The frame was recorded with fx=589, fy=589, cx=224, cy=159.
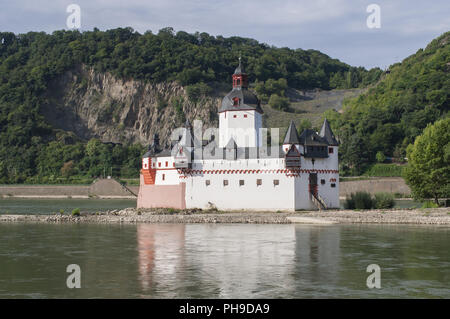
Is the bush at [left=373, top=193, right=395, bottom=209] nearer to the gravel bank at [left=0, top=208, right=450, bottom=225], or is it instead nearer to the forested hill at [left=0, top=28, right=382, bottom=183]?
the gravel bank at [left=0, top=208, right=450, bottom=225]

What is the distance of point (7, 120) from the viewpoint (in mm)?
157625

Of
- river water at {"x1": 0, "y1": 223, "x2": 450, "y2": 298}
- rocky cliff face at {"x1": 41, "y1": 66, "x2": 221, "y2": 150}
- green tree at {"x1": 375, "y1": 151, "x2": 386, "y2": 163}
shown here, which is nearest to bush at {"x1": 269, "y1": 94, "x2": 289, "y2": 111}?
rocky cliff face at {"x1": 41, "y1": 66, "x2": 221, "y2": 150}

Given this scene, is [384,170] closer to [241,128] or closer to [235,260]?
[241,128]

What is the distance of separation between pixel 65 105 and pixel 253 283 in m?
161

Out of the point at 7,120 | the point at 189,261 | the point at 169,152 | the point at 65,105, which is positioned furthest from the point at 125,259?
the point at 65,105

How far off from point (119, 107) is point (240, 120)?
391 ft

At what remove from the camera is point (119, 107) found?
567ft

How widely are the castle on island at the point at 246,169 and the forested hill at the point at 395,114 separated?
181 feet

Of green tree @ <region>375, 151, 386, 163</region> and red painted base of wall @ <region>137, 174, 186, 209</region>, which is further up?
green tree @ <region>375, 151, 386, 163</region>

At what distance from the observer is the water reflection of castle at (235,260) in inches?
893

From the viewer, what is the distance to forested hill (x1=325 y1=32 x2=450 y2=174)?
368 ft

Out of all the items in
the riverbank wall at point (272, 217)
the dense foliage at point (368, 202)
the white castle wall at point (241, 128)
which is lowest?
the riverbank wall at point (272, 217)

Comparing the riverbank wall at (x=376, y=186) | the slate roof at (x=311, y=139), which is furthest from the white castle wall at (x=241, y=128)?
the riverbank wall at (x=376, y=186)

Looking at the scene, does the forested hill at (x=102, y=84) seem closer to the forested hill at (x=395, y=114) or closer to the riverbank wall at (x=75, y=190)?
the riverbank wall at (x=75, y=190)
